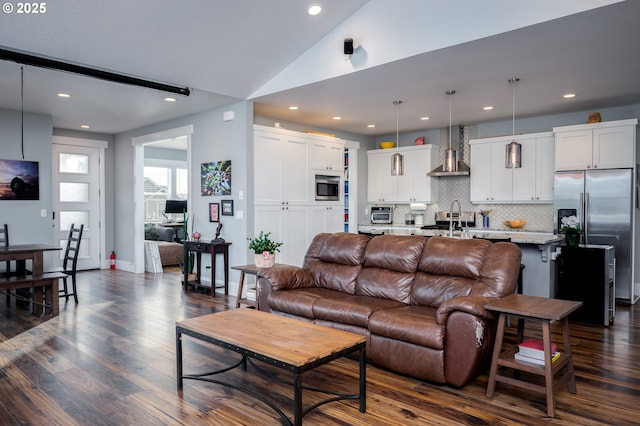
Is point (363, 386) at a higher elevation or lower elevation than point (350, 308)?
lower

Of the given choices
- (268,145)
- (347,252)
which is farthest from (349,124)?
(347,252)

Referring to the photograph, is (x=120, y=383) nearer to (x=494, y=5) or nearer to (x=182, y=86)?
(x=182, y=86)

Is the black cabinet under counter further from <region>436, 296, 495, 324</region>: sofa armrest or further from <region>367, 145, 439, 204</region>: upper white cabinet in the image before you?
<region>367, 145, 439, 204</region>: upper white cabinet

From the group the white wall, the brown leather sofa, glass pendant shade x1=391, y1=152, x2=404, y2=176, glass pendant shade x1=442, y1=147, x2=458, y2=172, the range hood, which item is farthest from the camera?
the range hood

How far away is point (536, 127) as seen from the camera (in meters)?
6.93

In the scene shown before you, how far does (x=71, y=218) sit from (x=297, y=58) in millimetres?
5653

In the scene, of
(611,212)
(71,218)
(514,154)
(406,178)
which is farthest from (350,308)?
(71,218)

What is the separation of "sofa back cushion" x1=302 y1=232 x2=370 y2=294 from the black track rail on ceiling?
2.68m

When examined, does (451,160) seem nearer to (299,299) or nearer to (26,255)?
(299,299)

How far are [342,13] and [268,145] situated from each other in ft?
7.36

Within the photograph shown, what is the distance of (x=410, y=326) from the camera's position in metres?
3.01

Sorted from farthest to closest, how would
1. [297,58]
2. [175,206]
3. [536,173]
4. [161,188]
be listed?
1. [161,188]
2. [175,206]
3. [536,173]
4. [297,58]

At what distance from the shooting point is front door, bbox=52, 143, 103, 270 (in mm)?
7971

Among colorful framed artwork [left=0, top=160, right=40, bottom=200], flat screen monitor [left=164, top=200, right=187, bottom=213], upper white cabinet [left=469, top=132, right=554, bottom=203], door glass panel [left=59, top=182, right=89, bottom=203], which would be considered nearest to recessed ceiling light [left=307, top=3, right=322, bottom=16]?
upper white cabinet [left=469, top=132, right=554, bottom=203]
